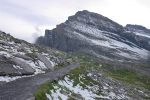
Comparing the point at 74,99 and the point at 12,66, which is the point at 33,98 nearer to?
the point at 74,99

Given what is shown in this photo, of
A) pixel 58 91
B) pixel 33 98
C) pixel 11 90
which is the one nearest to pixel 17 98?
pixel 33 98

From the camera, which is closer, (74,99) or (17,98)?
(17,98)

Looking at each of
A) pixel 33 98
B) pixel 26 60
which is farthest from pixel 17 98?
pixel 26 60

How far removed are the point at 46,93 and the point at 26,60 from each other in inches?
1505

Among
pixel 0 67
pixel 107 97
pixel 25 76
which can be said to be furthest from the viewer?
pixel 107 97

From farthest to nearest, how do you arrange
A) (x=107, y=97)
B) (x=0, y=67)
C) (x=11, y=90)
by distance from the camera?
(x=107, y=97)
(x=0, y=67)
(x=11, y=90)

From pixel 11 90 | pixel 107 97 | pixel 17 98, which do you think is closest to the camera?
pixel 17 98

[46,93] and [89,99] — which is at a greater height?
[46,93]

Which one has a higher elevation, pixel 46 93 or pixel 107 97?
pixel 46 93

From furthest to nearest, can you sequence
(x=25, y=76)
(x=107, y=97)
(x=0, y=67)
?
(x=107, y=97) → (x=25, y=76) → (x=0, y=67)

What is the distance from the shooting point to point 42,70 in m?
91.1

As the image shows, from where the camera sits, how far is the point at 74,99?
62.4 m

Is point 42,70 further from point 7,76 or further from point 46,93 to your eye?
point 46,93

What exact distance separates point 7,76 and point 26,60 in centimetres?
2558
